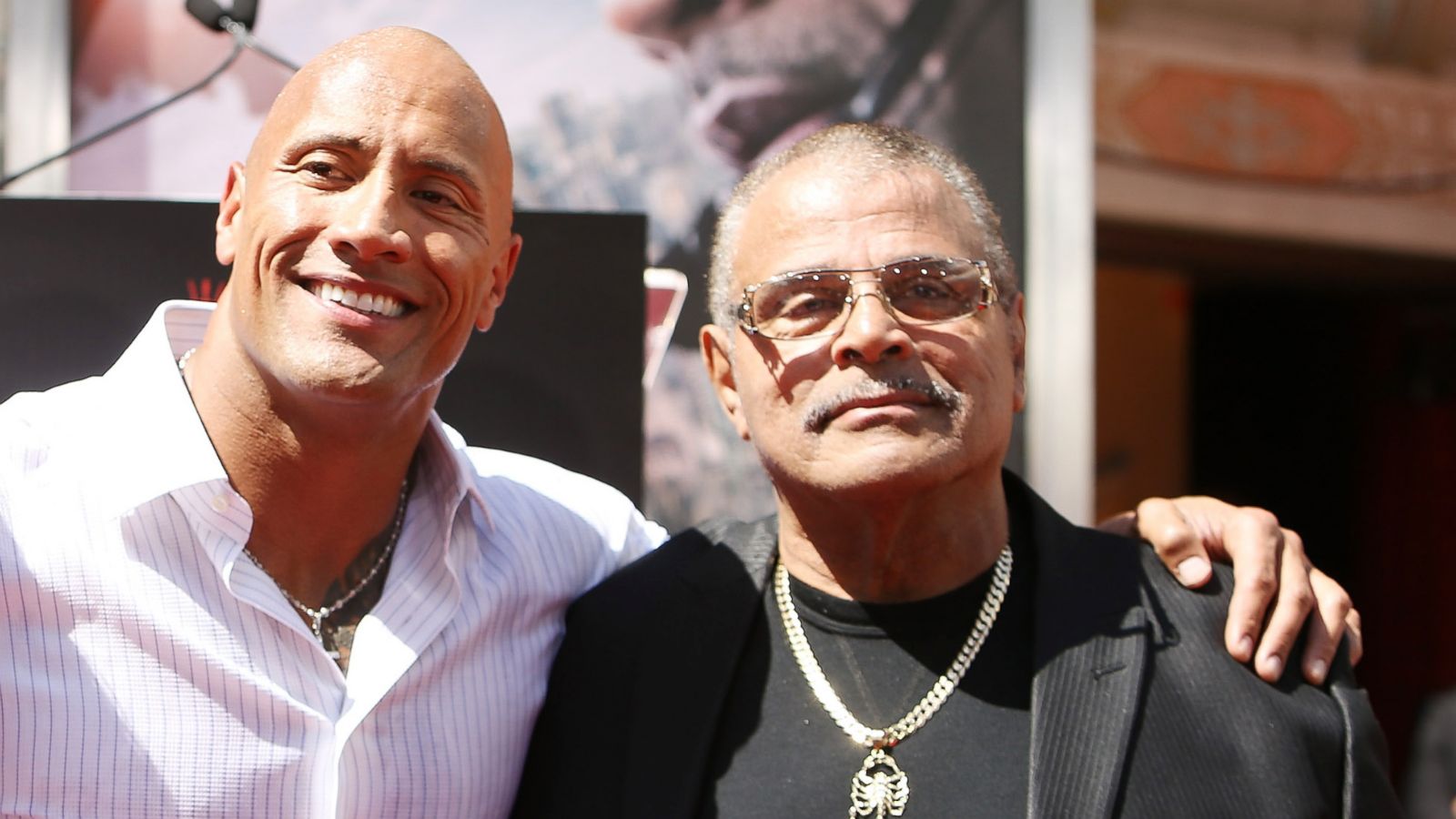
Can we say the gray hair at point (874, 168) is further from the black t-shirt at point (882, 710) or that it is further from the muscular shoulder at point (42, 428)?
the muscular shoulder at point (42, 428)

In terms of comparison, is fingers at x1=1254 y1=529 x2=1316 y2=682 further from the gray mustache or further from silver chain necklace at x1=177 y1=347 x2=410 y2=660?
silver chain necklace at x1=177 y1=347 x2=410 y2=660

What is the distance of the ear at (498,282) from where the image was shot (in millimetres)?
2123

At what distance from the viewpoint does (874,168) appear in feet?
7.21

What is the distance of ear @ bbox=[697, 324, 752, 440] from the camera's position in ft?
7.72

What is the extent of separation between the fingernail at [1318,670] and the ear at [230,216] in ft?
5.45

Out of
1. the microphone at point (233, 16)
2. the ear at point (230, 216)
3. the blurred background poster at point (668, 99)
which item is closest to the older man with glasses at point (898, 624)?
the blurred background poster at point (668, 99)

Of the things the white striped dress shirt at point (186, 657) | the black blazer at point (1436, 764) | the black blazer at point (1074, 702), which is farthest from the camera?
the black blazer at point (1436, 764)

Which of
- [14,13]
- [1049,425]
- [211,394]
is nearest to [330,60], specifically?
[211,394]

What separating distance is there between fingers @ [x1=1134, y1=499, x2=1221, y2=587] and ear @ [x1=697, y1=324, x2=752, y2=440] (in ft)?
2.25

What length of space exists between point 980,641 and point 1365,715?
1.75 feet

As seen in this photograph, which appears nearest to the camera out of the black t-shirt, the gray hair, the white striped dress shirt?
the white striped dress shirt

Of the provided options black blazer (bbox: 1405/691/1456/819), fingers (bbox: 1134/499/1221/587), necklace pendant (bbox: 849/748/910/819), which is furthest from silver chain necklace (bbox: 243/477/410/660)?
black blazer (bbox: 1405/691/1456/819)

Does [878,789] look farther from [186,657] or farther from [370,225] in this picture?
[370,225]

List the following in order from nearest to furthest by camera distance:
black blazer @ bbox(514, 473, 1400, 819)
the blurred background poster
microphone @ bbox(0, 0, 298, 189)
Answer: black blazer @ bbox(514, 473, 1400, 819) < microphone @ bbox(0, 0, 298, 189) < the blurred background poster
